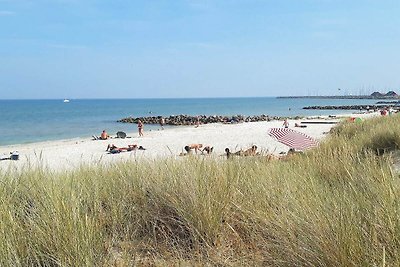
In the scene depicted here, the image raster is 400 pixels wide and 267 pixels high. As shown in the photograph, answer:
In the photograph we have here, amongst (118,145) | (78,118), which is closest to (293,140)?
(118,145)

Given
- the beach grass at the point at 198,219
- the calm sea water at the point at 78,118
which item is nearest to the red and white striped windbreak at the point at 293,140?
the beach grass at the point at 198,219

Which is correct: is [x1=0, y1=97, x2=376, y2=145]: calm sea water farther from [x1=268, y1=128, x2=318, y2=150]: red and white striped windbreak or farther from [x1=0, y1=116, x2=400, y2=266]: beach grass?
[x1=0, y1=116, x2=400, y2=266]: beach grass

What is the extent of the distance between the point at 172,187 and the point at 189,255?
0.91 m

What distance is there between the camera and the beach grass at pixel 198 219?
2.24 m

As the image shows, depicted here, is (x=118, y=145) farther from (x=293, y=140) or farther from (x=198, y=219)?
(x=198, y=219)

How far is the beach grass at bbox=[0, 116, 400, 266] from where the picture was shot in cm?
224

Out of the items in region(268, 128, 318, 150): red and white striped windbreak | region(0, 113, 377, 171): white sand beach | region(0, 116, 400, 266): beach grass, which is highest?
region(0, 116, 400, 266): beach grass

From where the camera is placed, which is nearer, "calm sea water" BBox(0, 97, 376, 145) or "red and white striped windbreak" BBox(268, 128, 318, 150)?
"red and white striped windbreak" BBox(268, 128, 318, 150)

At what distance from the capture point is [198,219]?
3107mm

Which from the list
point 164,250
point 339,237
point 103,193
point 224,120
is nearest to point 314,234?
→ point 339,237

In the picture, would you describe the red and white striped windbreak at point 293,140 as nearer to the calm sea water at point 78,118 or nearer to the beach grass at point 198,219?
the beach grass at point 198,219

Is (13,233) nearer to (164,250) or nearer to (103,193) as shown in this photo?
(164,250)

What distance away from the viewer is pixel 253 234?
2930mm

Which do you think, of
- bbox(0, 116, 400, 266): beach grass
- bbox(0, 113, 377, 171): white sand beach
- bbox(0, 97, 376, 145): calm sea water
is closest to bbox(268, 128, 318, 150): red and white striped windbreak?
bbox(0, 113, 377, 171): white sand beach
